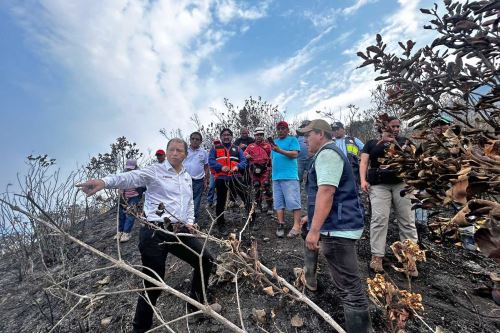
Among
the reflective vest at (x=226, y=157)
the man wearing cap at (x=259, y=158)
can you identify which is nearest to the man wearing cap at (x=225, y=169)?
the reflective vest at (x=226, y=157)

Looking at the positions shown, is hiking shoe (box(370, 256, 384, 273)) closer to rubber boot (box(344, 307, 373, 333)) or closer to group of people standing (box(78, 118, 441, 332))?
group of people standing (box(78, 118, 441, 332))

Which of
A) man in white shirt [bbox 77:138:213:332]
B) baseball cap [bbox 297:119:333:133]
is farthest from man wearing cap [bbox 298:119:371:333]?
man in white shirt [bbox 77:138:213:332]

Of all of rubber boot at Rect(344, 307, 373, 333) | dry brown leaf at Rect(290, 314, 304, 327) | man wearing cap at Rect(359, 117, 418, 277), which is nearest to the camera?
rubber boot at Rect(344, 307, 373, 333)

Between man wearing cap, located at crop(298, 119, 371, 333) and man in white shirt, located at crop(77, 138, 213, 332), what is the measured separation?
3.82 feet

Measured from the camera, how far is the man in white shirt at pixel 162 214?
2477 millimetres

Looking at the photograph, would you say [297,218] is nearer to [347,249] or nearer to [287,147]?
[287,147]

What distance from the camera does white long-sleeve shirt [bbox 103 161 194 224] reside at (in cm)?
269

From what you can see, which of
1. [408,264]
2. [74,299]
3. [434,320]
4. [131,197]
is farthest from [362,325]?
[131,197]

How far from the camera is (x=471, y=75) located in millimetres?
1446

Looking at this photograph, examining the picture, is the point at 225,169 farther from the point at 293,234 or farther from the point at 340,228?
the point at 340,228

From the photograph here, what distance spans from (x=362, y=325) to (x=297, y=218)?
234cm

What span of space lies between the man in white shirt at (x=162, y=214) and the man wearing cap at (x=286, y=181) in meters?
1.80

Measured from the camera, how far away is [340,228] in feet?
7.31

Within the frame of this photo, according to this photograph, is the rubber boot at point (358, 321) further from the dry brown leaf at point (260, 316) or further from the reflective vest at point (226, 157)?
the reflective vest at point (226, 157)
